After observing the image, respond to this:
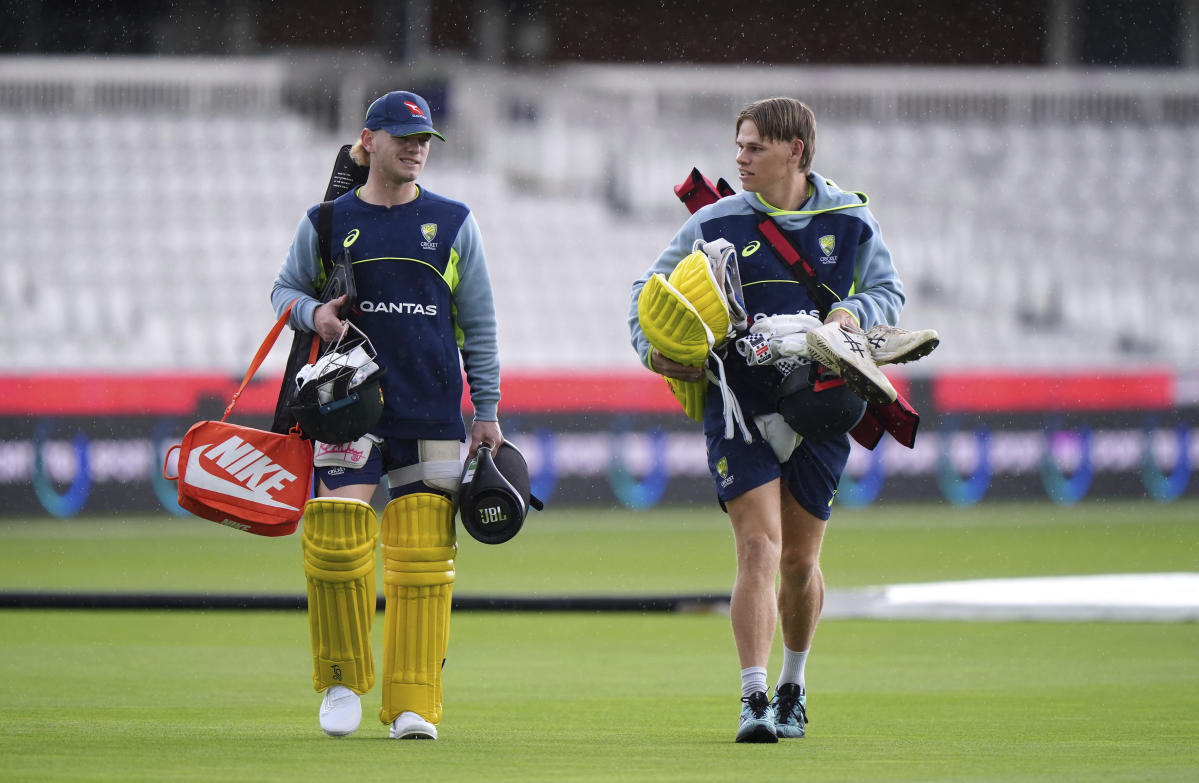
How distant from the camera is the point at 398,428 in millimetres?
5332

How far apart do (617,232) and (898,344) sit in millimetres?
17360

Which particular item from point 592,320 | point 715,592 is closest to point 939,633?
point 715,592

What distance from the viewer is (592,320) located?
69.7ft

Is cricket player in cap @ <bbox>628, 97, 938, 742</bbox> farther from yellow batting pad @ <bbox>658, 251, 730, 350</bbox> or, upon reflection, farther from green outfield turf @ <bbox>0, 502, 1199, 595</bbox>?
green outfield turf @ <bbox>0, 502, 1199, 595</bbox>

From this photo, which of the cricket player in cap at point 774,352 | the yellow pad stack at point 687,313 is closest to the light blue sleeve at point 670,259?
the cricket player in cap at point 774,352

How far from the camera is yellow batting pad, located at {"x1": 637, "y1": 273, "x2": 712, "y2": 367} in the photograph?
5.21 m

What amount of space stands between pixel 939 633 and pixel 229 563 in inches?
236

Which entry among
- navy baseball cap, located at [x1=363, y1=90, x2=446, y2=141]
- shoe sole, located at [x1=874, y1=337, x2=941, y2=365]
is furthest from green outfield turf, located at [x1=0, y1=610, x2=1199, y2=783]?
navy baseball cap, located at [x1=363, y1=90, x2=446, y2=141]

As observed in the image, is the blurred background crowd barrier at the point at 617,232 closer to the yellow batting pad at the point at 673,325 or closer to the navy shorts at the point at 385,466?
the navy shorts at the point at 385,466

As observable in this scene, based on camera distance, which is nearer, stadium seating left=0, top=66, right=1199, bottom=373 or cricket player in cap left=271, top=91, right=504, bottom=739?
cricket player in cap left=271, top=91, right=504, bottom=739

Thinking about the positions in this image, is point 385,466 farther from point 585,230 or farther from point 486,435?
point 585,230

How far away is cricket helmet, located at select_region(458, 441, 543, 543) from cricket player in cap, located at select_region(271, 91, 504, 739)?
0.20 ft

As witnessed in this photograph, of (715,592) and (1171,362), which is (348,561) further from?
(1171,362)

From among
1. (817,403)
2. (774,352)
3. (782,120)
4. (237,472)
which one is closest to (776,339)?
(774,352)
